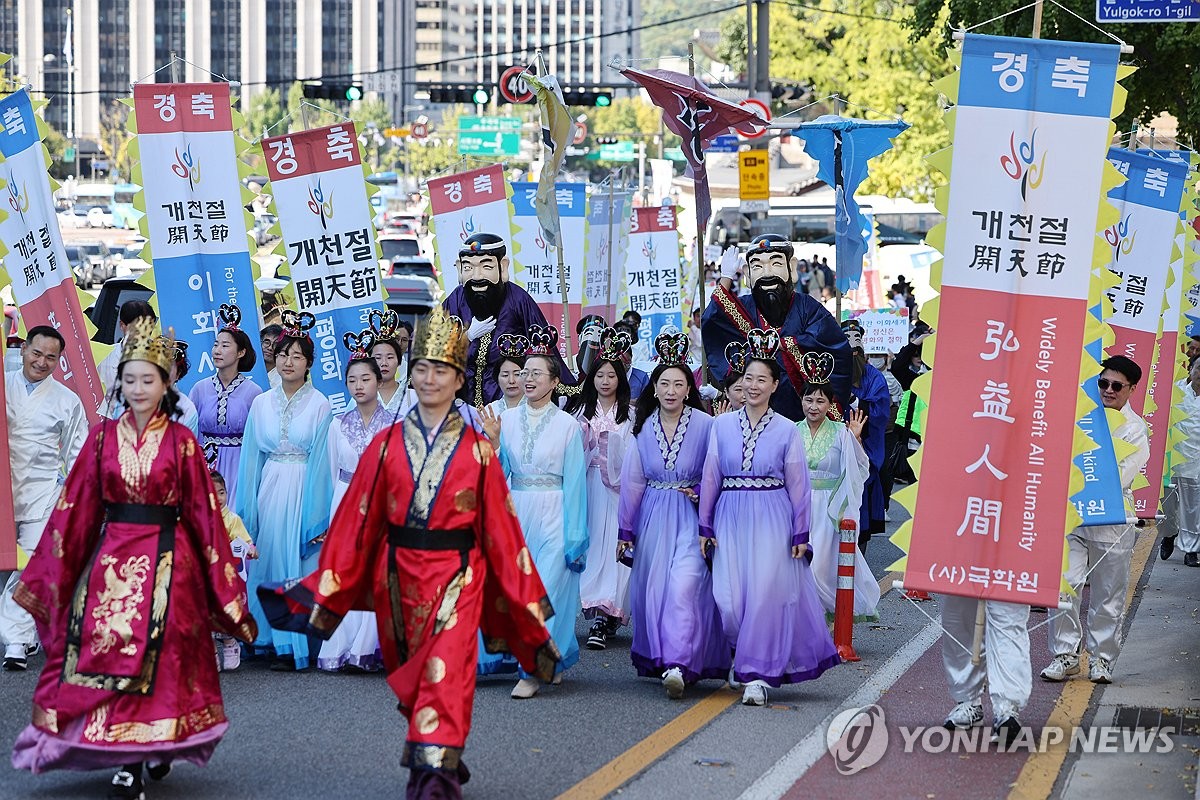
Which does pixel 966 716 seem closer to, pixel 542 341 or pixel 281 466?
pixel 542 341

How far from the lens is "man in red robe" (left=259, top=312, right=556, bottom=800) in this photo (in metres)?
6.17

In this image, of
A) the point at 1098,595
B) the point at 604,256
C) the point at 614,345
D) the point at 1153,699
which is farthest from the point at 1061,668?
the point at 604,256

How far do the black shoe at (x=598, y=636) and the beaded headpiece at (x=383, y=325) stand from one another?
6.52 ft

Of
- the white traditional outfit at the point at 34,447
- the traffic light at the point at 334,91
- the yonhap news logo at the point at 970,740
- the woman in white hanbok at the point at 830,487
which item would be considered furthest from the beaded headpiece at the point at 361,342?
the traffic light at the point at 334,91

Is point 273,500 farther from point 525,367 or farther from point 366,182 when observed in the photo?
point 366,182

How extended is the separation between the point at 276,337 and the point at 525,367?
2993 mm

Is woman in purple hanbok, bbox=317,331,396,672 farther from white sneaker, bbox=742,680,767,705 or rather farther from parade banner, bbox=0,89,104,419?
white sneaker, bbox=742,680,767,705

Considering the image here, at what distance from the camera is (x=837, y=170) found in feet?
54.5

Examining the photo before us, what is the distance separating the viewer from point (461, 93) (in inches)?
1337

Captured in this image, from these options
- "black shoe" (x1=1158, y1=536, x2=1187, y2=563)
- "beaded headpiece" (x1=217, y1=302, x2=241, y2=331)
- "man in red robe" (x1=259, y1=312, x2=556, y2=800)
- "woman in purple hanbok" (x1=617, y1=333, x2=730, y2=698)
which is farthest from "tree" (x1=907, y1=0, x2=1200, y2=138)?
"man in red robe" (x1=259, y1=312, x2=556, y2=800)

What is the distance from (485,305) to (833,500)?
2.72m

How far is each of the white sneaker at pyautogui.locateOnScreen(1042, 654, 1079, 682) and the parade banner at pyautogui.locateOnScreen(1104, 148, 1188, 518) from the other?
2.15 meters

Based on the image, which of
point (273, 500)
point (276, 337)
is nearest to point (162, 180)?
point (276, 337)

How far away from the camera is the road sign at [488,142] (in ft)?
227
